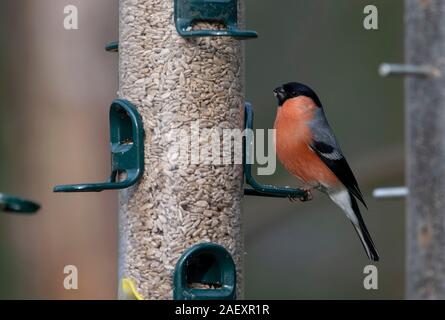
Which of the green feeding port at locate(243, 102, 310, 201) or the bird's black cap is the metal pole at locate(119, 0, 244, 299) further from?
the bird's black cap

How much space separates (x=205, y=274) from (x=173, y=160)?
0.76m

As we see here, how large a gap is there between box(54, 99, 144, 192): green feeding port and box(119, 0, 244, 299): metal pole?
2.2 inches

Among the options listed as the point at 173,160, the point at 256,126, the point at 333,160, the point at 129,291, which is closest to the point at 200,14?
the point at 173,160

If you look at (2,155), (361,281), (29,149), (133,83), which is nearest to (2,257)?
(2,155)

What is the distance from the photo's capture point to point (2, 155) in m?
15.5

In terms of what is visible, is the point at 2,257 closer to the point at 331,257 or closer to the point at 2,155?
the point at 2,155

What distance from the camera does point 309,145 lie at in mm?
9852

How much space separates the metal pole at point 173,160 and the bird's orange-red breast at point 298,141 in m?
1.97

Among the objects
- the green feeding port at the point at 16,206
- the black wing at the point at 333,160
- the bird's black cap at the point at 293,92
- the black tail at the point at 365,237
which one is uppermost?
the bird's black cap at the point at 293,92

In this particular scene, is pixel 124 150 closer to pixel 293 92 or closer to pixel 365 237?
pixel 293 92

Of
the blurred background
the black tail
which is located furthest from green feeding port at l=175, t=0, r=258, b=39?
the blurred background

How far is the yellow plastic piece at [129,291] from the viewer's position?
24.8 ft

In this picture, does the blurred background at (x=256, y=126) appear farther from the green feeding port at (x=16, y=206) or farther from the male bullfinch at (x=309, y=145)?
the green feeding port at (x=16, y=206)

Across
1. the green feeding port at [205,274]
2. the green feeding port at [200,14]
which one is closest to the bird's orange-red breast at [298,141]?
the green feeding port at [200,14]
